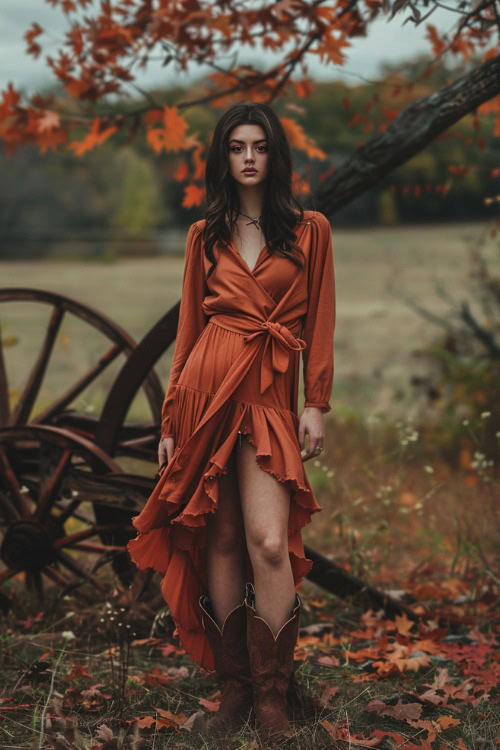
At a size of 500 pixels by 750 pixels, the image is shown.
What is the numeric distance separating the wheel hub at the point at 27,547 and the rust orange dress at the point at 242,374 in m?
0.82

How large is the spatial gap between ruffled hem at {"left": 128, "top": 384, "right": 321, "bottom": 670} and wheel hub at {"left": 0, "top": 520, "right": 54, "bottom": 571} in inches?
32.3

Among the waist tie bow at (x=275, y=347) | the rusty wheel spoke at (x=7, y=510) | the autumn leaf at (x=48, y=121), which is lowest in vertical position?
the rusty wheel spoke at (x=7, y=510)

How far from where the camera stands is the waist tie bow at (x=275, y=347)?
2.55 metres

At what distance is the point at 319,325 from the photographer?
263 centimetres

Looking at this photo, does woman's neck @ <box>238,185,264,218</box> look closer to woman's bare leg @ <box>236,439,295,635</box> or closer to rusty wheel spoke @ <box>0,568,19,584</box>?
woman's bare leg @ <box>236,439,295,635</box>

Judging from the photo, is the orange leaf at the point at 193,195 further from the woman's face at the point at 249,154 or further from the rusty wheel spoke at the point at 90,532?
the rusty wheel spoke at the point at 90,532

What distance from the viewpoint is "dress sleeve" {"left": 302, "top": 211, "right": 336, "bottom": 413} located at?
2.62 metres

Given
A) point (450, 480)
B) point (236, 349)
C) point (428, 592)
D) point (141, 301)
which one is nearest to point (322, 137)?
point (450, 480)

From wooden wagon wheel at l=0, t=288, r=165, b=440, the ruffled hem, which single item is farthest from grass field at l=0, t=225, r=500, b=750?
the ruffled hem

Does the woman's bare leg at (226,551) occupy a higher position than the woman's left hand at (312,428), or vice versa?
the woman's left hand at (312,428)

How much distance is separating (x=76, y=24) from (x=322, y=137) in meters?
2.97

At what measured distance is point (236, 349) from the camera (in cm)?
258

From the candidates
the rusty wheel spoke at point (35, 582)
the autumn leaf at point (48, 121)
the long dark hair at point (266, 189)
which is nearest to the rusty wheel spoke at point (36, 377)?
the rusty wheel spoke at point (35, 582)

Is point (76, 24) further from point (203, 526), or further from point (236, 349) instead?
point (203, 526)
